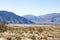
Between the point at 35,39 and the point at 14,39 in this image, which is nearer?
the point at 14,39

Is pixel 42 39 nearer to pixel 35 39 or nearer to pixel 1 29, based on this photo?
pixel 35 39

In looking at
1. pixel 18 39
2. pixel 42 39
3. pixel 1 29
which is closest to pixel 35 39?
pixel 42 39

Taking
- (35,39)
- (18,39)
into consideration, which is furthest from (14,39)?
(35,39)

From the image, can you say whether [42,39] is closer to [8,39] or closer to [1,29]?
[8,39]

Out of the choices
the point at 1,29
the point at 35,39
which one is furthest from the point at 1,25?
the point at 35,39

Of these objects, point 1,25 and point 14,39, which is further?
point 1,25

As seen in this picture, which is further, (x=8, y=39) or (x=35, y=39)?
(x=35, y=39)

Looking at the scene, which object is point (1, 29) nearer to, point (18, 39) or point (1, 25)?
point (1, 25)

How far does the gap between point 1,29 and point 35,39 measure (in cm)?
2390

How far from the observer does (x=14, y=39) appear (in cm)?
2770

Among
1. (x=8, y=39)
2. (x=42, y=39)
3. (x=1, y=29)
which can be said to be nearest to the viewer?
(x=8, y=39)

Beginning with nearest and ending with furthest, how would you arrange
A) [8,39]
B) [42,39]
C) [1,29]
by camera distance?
[8,39] → [42,39] → [1,29]

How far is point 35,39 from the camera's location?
31.0m

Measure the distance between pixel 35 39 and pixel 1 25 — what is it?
24774mm
